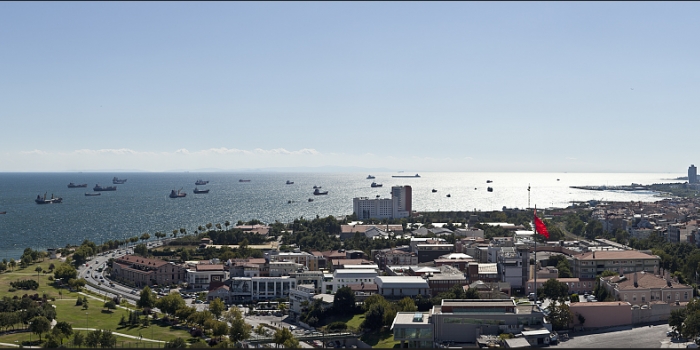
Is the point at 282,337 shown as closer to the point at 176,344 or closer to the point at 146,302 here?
the point at 176,344

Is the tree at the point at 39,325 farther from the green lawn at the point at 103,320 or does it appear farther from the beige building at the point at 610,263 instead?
the beige building at the point at 610,263

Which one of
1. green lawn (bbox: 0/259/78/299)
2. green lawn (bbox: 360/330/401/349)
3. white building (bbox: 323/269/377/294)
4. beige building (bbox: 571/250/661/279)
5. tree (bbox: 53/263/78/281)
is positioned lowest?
green lawn (bbox: 360/330/401/349)

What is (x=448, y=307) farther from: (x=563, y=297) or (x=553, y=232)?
(x=553, y=232)

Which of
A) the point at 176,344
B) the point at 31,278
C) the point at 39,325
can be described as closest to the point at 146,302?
the point at 39,325

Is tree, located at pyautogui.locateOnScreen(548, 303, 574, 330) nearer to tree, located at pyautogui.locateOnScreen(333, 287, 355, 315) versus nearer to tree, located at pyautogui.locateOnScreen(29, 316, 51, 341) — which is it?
tree, located at pyautogui.locateOnScreen(333, 287, 355, 315)

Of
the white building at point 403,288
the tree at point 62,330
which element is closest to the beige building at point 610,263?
the white building at point 403,288

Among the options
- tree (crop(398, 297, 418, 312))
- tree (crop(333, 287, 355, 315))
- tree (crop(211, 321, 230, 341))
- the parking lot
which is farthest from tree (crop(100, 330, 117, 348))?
the parking lot
